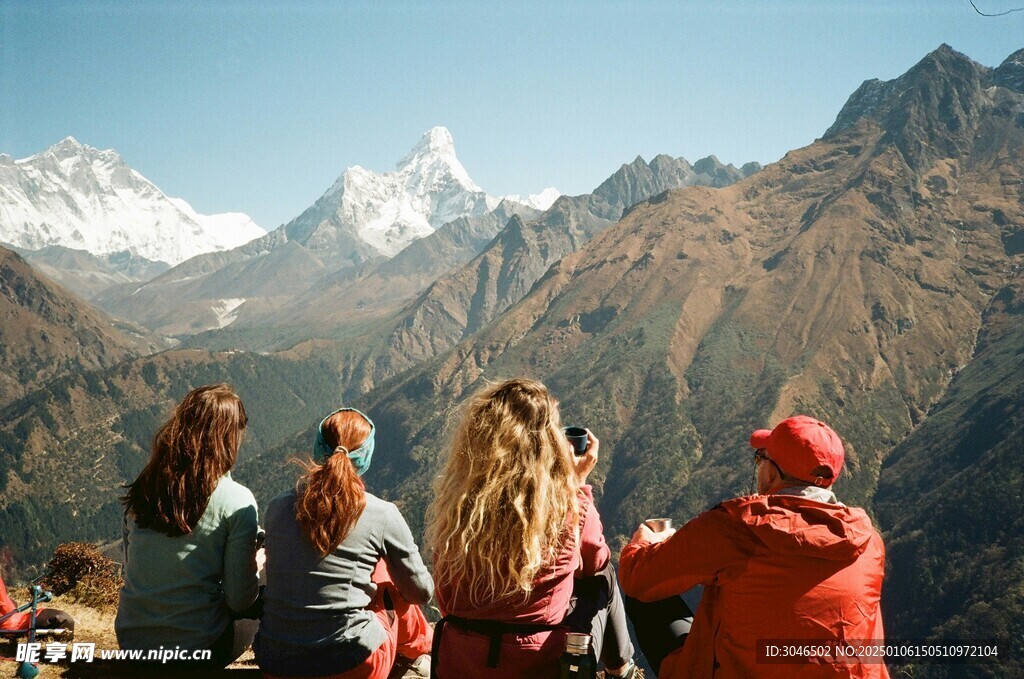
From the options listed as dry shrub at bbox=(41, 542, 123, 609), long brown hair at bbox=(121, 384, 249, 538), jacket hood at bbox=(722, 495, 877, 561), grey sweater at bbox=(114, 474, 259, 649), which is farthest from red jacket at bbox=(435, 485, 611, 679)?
dry shrub at bbox=(41, 542, 123, 609)

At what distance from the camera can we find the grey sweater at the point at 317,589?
239 inches

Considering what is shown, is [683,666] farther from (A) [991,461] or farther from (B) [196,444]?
(A) [991,461]

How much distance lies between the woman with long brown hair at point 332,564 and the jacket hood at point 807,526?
2.99 metres

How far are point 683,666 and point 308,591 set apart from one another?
339 centimetres

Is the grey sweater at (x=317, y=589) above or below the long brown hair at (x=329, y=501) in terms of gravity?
below

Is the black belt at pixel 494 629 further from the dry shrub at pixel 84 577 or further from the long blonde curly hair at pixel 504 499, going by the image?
the dry shrub at pixel 84 577

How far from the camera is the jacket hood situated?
17.1 ft

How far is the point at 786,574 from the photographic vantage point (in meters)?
5.36

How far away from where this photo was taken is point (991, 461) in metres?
151

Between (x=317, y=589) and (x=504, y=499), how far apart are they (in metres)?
1.98

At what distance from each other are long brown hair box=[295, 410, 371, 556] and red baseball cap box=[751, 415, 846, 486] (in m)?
3.67

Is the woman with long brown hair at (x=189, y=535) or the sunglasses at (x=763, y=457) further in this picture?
the woman with long brown hair at (x=189, y=535)

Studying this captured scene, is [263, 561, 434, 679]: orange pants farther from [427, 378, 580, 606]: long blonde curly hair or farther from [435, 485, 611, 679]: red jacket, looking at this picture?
[427, 378, 580, 606]: long blonde curly hair

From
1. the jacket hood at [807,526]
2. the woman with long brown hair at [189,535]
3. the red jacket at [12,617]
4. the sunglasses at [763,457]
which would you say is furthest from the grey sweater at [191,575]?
the sunglasses at [763,457]
